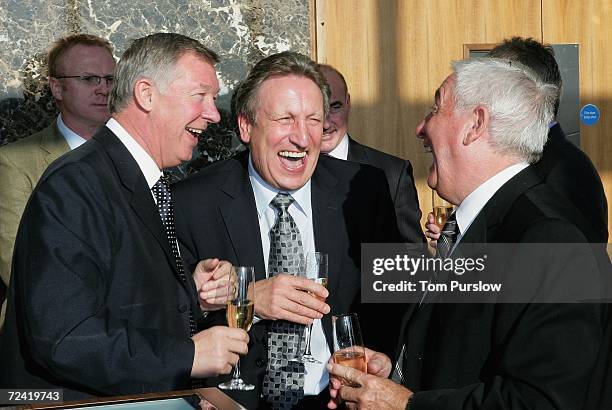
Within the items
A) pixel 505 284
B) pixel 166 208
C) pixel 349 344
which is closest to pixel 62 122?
pixel 166 208

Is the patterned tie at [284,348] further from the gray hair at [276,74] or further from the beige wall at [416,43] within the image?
the beige wall at [416,43]

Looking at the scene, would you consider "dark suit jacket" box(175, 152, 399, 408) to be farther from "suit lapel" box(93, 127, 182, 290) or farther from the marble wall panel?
the marble wall panel

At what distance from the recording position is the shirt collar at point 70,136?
469 cm

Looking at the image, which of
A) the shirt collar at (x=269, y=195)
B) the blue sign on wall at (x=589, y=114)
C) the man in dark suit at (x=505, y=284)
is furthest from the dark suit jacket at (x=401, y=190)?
the man in dark suit at (x=505, y=284)

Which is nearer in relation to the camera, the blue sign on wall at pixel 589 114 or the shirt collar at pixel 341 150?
the shirt collar at pixel 341 150

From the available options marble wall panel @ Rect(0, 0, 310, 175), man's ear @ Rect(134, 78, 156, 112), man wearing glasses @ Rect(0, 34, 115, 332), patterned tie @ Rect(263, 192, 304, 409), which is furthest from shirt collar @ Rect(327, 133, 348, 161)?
man's ear @ Rect(134, 78, 156, 112)

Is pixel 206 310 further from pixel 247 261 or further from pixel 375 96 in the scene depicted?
pixel 375 96

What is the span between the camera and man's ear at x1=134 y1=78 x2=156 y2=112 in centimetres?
293

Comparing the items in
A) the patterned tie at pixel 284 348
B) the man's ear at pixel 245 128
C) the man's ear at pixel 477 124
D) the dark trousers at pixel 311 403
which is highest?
the man's ear at pixel 477 124

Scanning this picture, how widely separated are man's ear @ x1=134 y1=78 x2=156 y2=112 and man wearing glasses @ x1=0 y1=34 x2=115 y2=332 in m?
1.72

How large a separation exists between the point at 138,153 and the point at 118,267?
43cm

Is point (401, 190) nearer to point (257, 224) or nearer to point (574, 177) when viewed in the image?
point (574, 177)

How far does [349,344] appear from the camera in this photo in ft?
8.87

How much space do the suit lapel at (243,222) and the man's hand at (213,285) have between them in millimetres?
315
